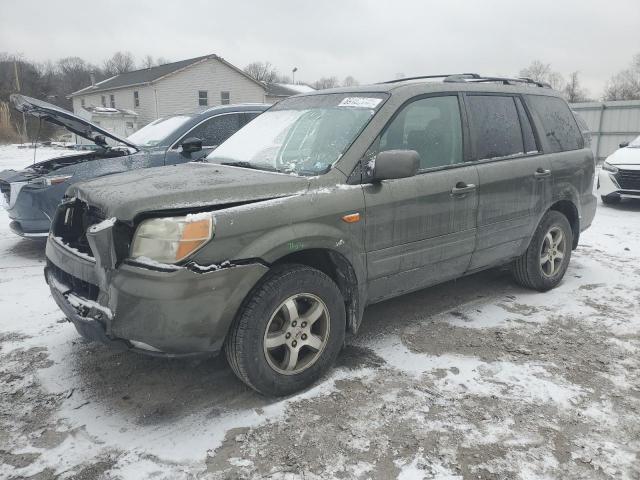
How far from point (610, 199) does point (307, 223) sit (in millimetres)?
9376

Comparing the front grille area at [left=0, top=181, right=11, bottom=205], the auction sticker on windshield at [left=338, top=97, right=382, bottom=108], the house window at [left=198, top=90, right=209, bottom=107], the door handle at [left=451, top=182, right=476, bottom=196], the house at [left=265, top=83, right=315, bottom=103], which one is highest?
the house at [left=265, top=83, right=315, bottom=103]

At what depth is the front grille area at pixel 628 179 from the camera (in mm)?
9664

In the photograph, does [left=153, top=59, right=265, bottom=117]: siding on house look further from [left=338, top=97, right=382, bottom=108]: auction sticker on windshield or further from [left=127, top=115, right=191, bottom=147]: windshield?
[left=338, top=97, right=382, bottom=108]: auction sticker on windshield

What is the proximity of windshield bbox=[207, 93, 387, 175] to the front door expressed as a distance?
0.25 m

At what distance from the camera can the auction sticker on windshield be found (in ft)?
12.0

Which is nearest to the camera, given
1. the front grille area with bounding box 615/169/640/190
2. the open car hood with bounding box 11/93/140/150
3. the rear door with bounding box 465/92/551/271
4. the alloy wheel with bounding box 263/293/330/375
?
the alloy wheel with bounding box 263/293/330/375

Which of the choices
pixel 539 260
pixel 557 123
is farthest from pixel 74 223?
pixel 557 123

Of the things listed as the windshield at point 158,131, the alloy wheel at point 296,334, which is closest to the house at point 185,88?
the windshield at point 158,131

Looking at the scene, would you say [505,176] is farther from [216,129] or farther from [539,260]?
[216,129]

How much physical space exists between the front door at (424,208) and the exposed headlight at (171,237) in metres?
1.11

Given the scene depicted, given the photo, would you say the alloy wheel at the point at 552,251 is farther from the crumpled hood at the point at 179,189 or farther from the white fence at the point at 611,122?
the white fence at the point at 611,122

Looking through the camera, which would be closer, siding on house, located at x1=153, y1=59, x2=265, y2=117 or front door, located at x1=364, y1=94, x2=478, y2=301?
front door, located at x1=364, y1=94, x2=478, y2=301

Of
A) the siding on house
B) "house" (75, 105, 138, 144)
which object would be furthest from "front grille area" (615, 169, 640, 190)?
"house" (75, 105, 138, 144)

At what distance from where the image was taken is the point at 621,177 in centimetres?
986
